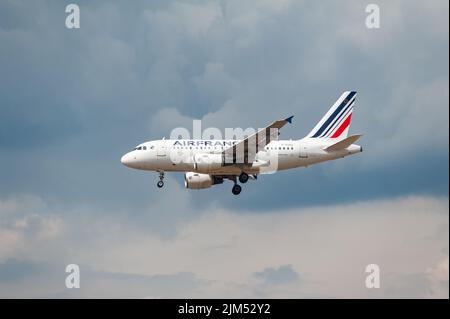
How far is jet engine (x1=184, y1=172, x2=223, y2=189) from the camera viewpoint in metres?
99.1

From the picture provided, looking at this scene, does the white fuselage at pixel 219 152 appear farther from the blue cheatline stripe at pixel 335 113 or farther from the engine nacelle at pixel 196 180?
the blue cheatline stripe at pixel 335 113

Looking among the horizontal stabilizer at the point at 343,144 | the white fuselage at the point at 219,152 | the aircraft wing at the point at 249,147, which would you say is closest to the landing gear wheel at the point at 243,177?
the white fuselage at the point at 219,152

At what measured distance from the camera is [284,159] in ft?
320

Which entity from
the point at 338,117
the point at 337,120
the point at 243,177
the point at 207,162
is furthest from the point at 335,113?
the point at 207,162

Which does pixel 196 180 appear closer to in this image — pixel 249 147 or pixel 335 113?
pixel 249 147

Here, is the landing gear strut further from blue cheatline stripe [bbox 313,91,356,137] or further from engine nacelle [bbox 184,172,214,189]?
blue cheatline stripe [bbox 313,91,356,137]

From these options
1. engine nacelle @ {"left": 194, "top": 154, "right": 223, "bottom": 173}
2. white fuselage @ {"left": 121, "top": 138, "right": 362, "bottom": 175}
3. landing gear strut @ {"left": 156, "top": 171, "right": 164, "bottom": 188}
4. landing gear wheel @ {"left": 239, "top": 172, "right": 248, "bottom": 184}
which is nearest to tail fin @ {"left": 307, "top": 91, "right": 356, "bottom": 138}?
white fuselage @ {"left": 121, "top": 138, "right": 362, "bottom": 175}

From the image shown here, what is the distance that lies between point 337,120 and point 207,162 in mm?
16918

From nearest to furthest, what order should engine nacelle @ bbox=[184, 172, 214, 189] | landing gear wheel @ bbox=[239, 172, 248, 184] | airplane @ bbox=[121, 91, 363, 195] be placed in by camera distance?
airplane @ bbox=[121, 91, 363, 195] < landing gear wheel @ bbox=[239, 172, 248, 184] < engine nacelle @ bbox=[184, 172, 214, 189]

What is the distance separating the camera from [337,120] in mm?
103938
